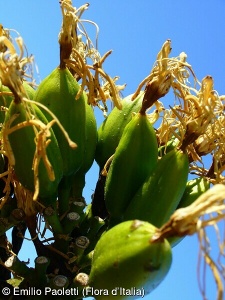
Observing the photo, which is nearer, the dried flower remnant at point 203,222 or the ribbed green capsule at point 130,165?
the dried flower remnant at point 203,222

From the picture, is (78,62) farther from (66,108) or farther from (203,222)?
(203,222)

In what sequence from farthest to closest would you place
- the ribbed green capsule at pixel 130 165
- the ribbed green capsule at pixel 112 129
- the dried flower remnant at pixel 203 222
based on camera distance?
the ribbed green capsule at pixel 112 129 → the ribbed green capsule at pixel 130 165 → the dried flower remnant at pixel 203 222

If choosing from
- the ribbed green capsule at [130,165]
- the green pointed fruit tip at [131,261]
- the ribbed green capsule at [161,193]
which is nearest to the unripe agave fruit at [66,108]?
the ribbed green capsule at [130,165]

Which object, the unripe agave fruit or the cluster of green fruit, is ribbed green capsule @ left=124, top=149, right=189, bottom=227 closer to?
the cluster of green fruit

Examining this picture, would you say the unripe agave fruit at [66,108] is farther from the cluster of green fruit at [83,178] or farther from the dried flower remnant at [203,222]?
the dried flower remnant at [203,222]

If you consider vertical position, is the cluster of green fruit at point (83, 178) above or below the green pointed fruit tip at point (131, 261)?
above

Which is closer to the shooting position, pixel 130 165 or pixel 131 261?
pixel 131 261

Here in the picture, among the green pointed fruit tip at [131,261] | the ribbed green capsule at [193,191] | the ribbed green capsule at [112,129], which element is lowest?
the green pointed fruit tip at [131,261]

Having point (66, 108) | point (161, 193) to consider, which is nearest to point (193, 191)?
point (161, 193)
